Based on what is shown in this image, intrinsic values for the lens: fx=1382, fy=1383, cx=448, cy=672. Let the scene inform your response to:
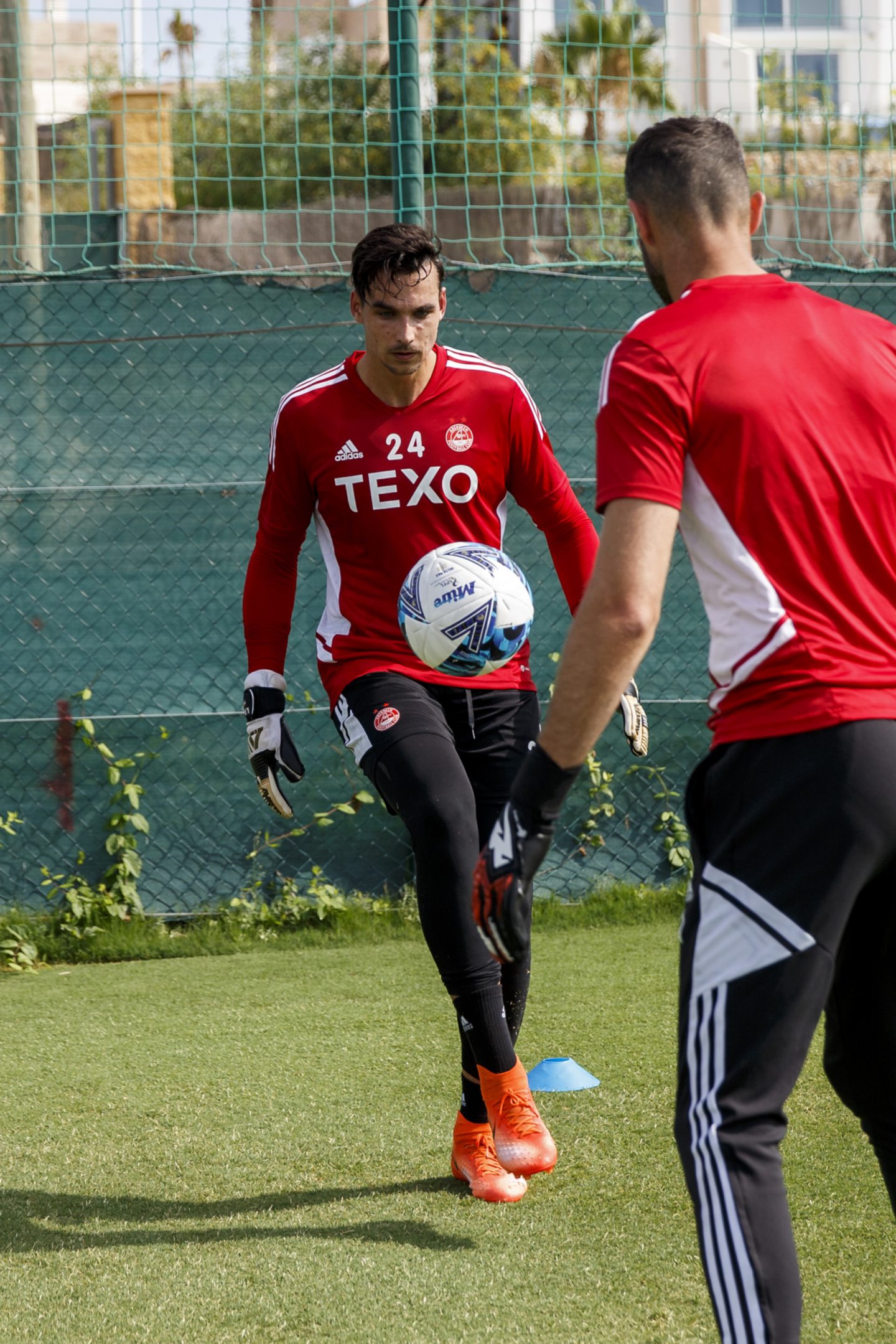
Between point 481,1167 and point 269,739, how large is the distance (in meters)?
1.17

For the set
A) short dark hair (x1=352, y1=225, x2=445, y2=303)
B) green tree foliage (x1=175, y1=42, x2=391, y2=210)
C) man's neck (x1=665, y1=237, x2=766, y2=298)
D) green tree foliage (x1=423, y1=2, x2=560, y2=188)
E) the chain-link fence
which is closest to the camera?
man's neck (x1=665, y1=237, x2=766, y2=298)

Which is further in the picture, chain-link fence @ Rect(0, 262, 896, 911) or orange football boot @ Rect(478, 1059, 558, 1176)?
chain-link fence @ Rect(0, 262, 896, 911)

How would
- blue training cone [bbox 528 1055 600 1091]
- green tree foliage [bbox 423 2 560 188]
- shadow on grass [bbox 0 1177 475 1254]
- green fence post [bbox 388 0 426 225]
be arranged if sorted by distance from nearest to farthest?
shadow on grass [bbox 0 1177 475 1254] → blue training cone [bbox 528 1055 600 1091] → green fence post [bbox 388 0 426 225] → green tree foliage [bbox 423 2 560 188]

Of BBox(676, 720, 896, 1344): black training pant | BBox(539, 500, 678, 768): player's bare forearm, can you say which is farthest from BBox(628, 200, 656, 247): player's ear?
BBox(676, 720, 896, 1344): black training pant

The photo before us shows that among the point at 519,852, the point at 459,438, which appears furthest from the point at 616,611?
the point at 459,438

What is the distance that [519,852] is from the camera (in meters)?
2.01

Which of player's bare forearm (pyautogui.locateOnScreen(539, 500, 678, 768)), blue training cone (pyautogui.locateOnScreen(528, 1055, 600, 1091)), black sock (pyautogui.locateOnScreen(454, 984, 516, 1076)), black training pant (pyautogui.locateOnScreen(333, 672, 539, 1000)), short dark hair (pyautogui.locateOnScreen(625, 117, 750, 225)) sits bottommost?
blue training cone (pyautogui.locateOnScreen(528, 1055, 600, 1091))

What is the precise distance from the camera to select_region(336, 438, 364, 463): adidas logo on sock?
11.5 feet

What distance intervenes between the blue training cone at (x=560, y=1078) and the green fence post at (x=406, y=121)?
3.57m

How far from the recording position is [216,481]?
6.07 meters

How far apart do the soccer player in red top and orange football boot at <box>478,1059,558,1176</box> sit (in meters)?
1.20

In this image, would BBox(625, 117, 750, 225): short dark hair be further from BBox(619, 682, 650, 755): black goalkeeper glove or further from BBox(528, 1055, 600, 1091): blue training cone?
BBox(528, 1055, 600, 1091): blue training cone

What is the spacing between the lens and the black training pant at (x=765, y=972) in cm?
179

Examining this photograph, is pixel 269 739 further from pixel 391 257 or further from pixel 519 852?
pixel 519 852
